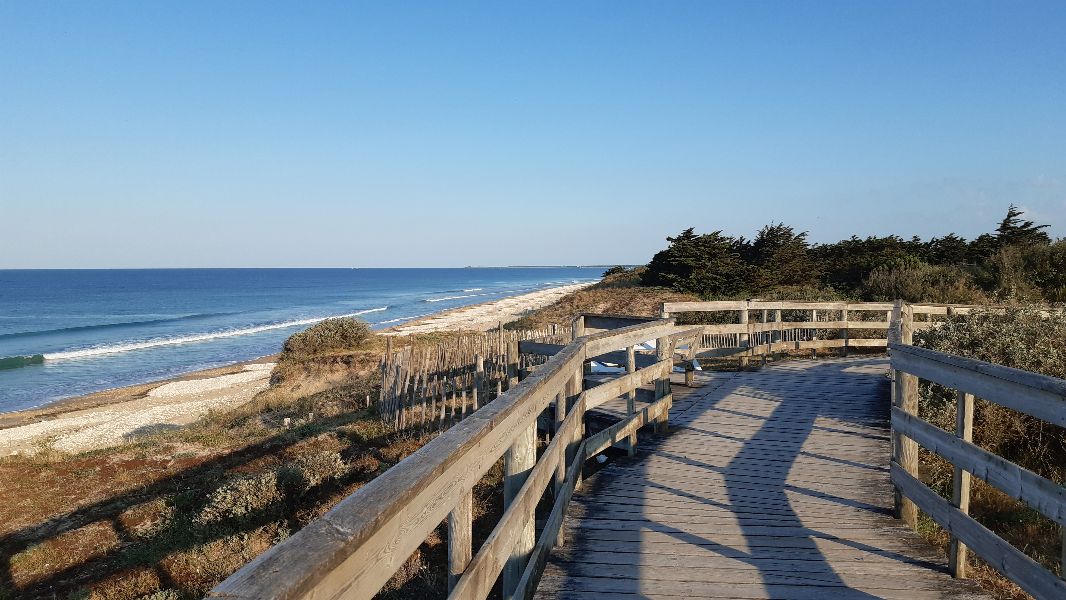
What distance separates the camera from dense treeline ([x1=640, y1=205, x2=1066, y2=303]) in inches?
685

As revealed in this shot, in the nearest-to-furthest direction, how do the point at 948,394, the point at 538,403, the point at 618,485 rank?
the point at 538,403
the point at 618,485
the point at 948,394

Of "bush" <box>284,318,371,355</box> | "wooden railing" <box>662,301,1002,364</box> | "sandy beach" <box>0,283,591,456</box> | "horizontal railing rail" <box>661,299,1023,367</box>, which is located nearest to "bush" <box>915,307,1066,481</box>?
"horizontal railing rail" <box>661,299,1023,367</box>

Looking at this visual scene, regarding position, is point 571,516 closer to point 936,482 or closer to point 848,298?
point 936,482

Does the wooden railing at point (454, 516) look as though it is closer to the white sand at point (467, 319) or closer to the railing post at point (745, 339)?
the railing post at point (745, 339)

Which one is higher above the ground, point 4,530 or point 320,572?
point 320,572

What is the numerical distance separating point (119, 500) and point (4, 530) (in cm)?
121

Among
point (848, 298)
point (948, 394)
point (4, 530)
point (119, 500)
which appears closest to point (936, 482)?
point (948, 394)

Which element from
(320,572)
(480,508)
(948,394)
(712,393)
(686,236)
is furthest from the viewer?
(686,236)

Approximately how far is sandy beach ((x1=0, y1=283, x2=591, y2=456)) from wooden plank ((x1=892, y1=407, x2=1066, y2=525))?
46.9 feet

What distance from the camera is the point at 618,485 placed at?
5.38 m

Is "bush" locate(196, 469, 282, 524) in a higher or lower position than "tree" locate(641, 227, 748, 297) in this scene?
lower

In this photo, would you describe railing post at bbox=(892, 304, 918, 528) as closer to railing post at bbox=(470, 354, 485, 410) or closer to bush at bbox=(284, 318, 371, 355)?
railing post at bbox=(470, 354, 485, 410)

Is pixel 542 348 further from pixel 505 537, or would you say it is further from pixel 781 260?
pixel 781 260

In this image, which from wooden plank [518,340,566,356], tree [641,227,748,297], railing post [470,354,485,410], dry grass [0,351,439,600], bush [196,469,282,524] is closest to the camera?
dry grass [0,351,439,600]
